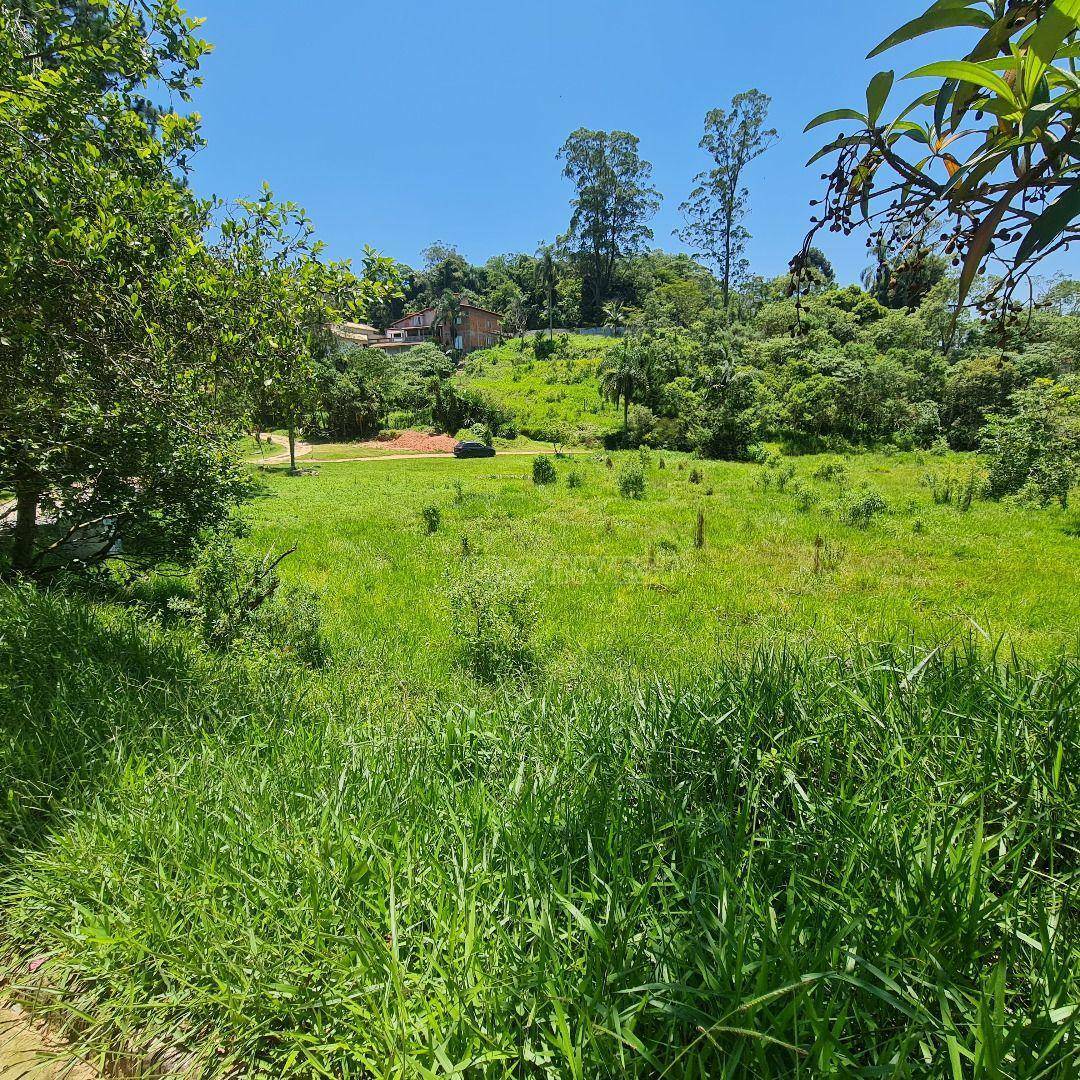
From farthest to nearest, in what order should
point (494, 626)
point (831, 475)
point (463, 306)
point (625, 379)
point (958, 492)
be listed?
point (463, 306) → point (625, 379) → point (831, 475) → point (958, 492) → point (494, 626)

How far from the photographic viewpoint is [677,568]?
9.84 metres

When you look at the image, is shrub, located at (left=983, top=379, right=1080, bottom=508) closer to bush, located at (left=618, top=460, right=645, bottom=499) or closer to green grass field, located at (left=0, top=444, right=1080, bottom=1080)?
bush, located at (left=618, top=460, right=645, bottom=499)

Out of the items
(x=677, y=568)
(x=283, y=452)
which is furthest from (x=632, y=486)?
(x=283, y=452)

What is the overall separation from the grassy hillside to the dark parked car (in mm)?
7027

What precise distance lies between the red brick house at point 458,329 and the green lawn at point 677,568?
2142 inches

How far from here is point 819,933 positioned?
55.9 inches

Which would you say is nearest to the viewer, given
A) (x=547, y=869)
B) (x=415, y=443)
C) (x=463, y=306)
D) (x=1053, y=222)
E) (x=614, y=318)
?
(x=1053, y=222)

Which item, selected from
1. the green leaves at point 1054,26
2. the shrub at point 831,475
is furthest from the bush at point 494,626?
the shrub at point 831,475

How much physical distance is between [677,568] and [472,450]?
962 inches

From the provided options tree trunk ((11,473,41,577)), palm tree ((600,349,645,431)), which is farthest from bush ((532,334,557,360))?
tree trunk ((11,473,41,577))

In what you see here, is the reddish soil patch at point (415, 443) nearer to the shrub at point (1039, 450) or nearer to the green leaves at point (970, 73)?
the shrub at point (1039, 450)

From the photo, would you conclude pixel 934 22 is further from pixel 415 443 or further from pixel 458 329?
pixel 458 329

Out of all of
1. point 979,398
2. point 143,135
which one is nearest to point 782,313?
point 979,398

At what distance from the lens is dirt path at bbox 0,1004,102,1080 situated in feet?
4.91
